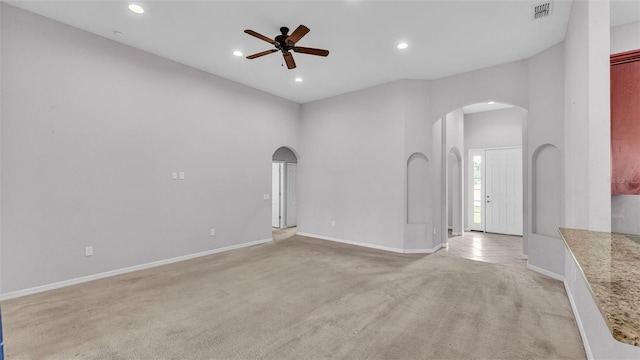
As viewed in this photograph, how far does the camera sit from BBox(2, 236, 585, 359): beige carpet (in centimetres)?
222

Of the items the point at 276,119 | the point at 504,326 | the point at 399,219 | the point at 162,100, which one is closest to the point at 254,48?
the point at 162,100

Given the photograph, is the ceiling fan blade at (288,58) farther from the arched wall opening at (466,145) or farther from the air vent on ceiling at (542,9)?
the arched wall opening at (466,145)

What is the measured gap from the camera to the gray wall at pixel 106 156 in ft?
10.6

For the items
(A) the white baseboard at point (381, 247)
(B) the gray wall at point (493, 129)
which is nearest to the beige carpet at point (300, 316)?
(A) the white baseboard at point (381, 247)

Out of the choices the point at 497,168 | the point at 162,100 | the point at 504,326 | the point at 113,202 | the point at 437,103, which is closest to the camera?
the point at 504,326

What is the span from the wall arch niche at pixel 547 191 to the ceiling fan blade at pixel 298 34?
3.97 m

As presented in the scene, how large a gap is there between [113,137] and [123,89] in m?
0.76

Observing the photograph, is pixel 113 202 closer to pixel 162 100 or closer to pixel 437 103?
pixel 162 100

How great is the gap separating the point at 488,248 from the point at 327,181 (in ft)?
12.5

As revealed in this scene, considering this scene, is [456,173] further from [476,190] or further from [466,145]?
[466,145]

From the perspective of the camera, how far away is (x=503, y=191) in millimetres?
7230

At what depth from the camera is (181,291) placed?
11.1ft

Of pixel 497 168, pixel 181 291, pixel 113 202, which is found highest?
pixel 497 168

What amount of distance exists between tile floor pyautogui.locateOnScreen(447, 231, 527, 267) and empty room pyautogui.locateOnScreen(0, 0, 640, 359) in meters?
0.08
